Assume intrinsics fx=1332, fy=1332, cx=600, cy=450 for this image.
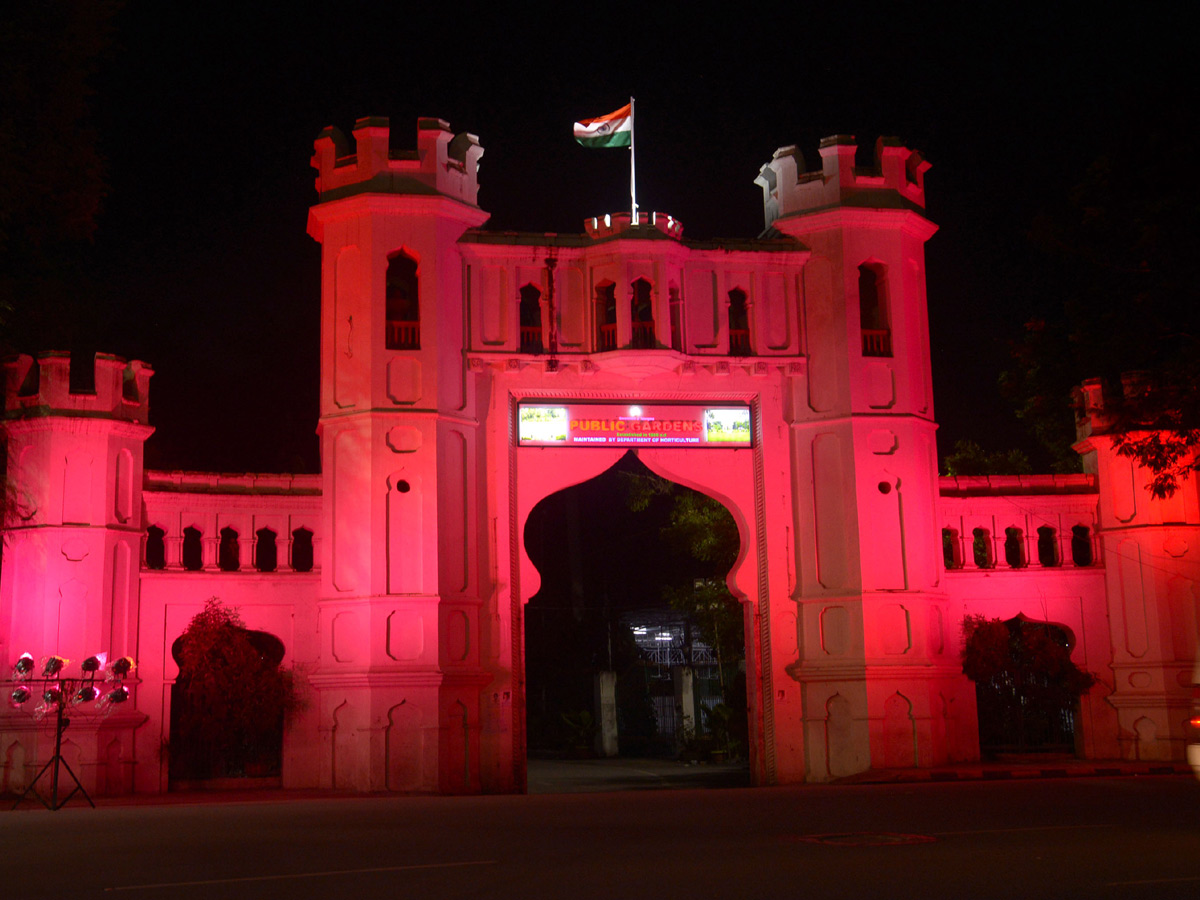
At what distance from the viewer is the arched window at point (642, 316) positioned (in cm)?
2062

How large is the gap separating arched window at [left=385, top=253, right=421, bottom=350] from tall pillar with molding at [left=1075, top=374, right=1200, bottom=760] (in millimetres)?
10857

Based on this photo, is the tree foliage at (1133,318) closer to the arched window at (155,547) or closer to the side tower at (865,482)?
the side tower at (865,482)

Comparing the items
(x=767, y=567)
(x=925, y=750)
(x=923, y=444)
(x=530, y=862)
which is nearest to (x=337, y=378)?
(x=767, y=567)

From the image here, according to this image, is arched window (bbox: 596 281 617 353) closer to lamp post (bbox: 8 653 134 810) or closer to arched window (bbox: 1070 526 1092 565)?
lamp post (bbox: 8 653 134 810)

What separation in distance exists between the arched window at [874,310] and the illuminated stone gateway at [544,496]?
52mm

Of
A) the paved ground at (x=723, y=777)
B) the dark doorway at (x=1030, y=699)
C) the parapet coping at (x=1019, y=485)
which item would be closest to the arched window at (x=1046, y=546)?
the parapet coping at (x=1019, y=485)

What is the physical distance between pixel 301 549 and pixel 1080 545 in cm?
1362

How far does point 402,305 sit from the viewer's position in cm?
2081

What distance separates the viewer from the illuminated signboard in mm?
20859

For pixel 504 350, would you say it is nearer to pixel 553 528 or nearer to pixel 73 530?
pixel 73 530

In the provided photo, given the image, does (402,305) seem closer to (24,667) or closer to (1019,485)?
(24,667)

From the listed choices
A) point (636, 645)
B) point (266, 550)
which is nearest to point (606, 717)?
point (636, 645)

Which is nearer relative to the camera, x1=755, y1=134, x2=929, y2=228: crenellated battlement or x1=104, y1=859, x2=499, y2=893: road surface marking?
x1=104, y1=859, x2=499, y2=893: road surface marking

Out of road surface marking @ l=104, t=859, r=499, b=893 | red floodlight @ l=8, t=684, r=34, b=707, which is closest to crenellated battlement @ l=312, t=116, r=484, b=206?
red floodlight @ l=8, t=684, r=34, b=707
